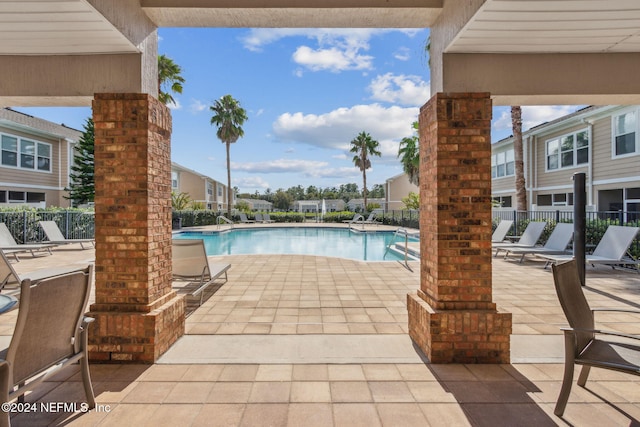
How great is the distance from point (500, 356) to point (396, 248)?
9.01m

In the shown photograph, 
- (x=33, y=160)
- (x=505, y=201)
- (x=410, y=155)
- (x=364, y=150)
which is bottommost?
(x=505, y=201)

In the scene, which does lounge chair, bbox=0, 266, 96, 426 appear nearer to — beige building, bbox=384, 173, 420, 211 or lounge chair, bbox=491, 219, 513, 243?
lounge chair, bbox=491, 219, 513, 243

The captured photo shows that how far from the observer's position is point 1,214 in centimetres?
1103

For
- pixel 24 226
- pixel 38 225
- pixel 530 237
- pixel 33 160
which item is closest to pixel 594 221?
pixel 530 237

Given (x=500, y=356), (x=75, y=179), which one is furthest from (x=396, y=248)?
(x=75, y=179)

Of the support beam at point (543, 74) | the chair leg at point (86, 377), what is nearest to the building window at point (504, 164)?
the support beam at point (543, 74)

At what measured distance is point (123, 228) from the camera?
3.00 metres

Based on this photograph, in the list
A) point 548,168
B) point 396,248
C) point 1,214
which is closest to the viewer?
point 1,214

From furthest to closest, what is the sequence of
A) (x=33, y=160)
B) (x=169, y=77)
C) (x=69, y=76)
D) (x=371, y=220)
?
(x=371, y=220) → (x=33, y=160) → (x=169, y=77) → (x=69, y=76)

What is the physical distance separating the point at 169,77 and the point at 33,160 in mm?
8449

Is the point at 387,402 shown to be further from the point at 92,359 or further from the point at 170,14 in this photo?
the point at 170,14

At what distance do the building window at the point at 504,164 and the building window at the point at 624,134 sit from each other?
5882mm

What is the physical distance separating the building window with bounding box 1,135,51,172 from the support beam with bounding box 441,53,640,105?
20.1 meters

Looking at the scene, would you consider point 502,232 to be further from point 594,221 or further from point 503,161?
point 503,161
